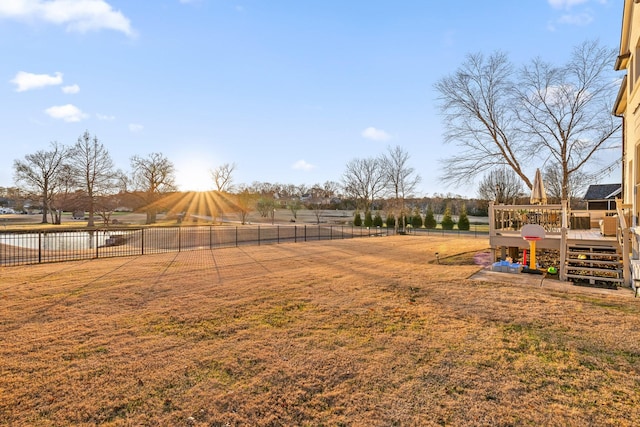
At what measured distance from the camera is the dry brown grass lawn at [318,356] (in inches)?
104

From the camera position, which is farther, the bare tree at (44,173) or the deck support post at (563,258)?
the bare tree at (44,173)

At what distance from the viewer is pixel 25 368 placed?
338 centimetres

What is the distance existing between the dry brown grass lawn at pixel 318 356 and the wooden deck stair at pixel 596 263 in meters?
1.34

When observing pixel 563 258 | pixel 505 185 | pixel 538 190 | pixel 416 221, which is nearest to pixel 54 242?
pixel 563 258

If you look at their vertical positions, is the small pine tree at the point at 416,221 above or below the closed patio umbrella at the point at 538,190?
below

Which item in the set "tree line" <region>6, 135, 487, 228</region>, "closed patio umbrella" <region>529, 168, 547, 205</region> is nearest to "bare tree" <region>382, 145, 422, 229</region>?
"tree line" <region>6, 135, 487, 228</region>

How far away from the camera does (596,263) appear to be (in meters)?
7.93

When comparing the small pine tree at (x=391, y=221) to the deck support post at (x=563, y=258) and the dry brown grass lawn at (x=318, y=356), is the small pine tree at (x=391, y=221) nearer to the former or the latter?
the deck support post at (x=563, y=258)

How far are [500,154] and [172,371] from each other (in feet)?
62.3

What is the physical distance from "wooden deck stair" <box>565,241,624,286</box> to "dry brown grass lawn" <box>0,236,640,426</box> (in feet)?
4.38

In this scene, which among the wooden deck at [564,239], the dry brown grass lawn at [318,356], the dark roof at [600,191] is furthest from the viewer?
the dark roof at [600,191]

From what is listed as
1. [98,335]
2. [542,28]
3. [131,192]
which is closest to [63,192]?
[131,192]

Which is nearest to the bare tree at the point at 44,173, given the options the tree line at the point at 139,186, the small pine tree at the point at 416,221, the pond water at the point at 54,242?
the tree line at the point at 139,186

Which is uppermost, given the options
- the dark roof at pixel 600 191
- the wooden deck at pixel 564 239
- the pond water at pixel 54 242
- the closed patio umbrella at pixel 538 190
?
the dark roof at pixel 600 191
